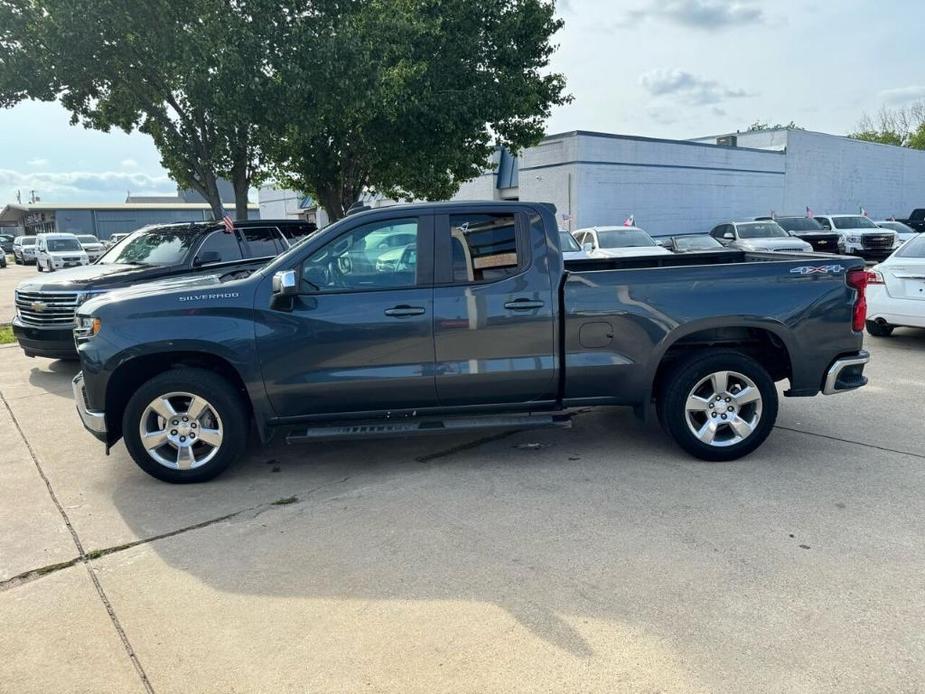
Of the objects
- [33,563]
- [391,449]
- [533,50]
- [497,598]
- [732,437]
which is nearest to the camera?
[497,598]

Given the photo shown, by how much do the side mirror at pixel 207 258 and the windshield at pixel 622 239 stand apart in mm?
9642

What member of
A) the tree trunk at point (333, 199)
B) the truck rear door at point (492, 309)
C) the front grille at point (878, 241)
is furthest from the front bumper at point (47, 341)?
the front grille at point (878, 241)

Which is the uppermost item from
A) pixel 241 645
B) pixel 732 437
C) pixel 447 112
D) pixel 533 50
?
pixel 533 50

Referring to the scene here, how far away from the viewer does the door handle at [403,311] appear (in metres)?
4.73

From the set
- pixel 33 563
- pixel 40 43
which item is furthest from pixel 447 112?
pixel 33 563

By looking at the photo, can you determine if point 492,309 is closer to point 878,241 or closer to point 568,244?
point 568,244

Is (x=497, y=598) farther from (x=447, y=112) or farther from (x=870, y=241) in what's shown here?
(x=870, y=241)

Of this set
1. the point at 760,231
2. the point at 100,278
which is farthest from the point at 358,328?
the point at 760,231

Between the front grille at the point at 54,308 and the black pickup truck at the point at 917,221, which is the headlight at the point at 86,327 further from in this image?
the black pickup truck at the point at 917,221

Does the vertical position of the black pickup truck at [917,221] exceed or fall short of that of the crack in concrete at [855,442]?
it exceeds it

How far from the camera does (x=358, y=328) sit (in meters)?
4.73

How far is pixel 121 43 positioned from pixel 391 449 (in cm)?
1055

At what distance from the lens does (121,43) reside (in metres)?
12.1

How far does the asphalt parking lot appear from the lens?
111 inches
